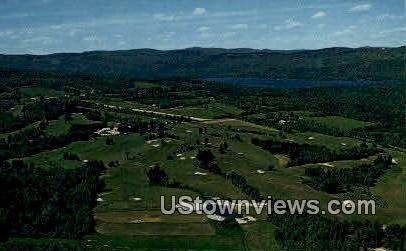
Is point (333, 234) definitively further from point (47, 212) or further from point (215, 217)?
point (47, 212)

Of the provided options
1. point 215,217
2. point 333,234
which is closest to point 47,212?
point 215,217

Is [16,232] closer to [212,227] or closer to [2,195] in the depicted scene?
[2,195]

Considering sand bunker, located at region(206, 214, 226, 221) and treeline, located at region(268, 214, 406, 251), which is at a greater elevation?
treeline, located at region(268, 214, 406, 251)

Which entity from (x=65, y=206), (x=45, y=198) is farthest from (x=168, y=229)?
(x=45, y=198)

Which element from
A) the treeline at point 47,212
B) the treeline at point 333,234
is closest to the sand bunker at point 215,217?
the treeline at point 333,234

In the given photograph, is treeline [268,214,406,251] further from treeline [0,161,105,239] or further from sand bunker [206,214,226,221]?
treeline [0,161,105,239]

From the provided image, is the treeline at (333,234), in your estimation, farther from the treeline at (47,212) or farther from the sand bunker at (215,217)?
the treeline at (47,212)

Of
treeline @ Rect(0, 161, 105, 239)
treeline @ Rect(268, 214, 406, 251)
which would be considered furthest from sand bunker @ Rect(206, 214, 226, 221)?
treeline @ Rect(0, 161, 105, 239)

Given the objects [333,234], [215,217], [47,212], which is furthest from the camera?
[47,212]
